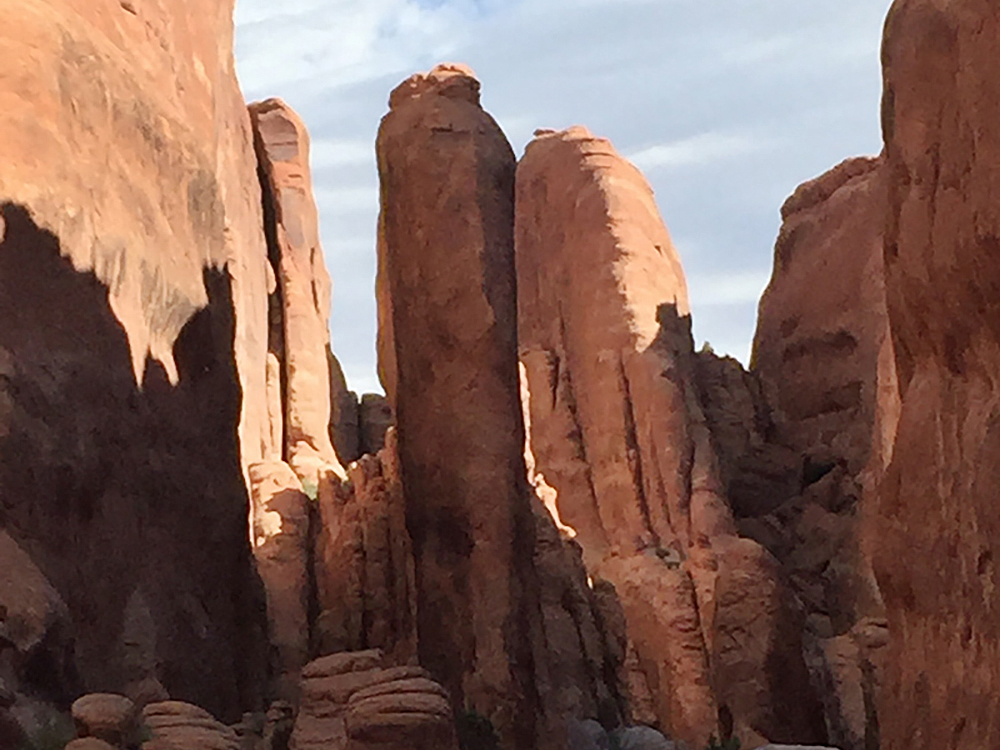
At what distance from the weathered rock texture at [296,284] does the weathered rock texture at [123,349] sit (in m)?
8.46

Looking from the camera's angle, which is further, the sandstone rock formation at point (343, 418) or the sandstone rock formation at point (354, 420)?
the sandstone rock formation at point (354, 420)

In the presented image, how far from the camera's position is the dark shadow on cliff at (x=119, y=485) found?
11.3 meters

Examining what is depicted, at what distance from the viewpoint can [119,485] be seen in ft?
42.3

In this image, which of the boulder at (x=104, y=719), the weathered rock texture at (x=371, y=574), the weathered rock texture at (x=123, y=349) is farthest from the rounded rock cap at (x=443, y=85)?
the boulder at (x=104, y=719)

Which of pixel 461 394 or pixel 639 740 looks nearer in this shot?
pixel 461 394

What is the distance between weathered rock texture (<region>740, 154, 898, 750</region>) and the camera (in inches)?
997

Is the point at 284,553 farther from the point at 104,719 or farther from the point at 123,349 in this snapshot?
the point at 104,719

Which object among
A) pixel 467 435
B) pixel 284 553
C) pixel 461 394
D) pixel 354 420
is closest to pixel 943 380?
pixel 467 435

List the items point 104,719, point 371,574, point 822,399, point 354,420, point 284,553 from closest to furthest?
1. point 104,719
2. point 371,574
3. point 284,553
4. point 822,399
5. point 354,420

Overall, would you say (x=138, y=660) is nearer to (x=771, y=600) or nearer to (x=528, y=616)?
(x=528, y=616)

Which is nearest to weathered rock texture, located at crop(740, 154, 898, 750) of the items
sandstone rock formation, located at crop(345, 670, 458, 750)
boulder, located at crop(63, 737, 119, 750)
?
sandstone rock formation, located at crop(345, 670, 458, 750)

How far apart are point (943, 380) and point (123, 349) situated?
8342 millimetres

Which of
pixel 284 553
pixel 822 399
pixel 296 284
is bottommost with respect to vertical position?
pixel 284 553

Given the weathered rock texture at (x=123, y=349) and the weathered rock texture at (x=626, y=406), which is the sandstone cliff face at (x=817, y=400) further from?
the weathered rock texture at (x=123, y=349)
